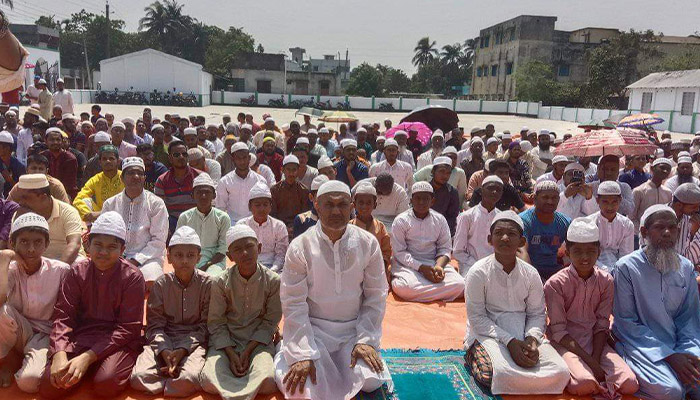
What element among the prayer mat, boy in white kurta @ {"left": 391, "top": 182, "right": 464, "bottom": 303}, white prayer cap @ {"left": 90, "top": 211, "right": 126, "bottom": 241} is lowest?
the prayer mat

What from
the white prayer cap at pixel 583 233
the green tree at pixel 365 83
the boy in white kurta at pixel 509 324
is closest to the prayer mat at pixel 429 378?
the boy in white kurta at pixel 509 324

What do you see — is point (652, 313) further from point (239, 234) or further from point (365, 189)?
point (239, 234)

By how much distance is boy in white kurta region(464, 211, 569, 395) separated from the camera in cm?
362

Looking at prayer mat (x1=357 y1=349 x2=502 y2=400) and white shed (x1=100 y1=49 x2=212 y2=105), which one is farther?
white shed (x1=100 y1=49 x2=212 y2=105)

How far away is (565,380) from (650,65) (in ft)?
146

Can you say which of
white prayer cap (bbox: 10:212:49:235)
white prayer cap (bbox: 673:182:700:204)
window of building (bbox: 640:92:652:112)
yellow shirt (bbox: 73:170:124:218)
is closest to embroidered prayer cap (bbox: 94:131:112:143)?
yellow shirt (bbox: 73:170:124:218)

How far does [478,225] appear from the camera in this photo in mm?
5762

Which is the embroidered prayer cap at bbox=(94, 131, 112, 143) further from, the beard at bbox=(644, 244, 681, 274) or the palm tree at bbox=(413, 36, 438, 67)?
the palm tree at bbox=(413, 36, 438, 67)

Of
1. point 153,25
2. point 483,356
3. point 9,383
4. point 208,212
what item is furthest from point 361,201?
point 153,25

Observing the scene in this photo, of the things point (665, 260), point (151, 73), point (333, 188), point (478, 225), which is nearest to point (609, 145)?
point (478, 225)

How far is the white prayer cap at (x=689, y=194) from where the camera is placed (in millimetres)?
4793

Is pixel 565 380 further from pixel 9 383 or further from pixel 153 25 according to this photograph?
pixel 153 25

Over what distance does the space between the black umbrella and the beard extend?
35.5 ft

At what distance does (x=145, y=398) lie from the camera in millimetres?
3504
